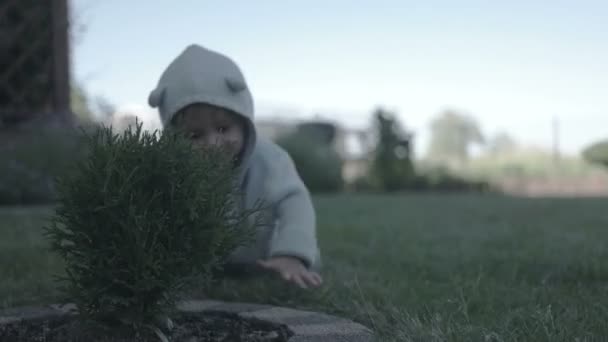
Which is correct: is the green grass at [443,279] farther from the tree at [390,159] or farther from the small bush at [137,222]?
Answer: the tree at [390,159]

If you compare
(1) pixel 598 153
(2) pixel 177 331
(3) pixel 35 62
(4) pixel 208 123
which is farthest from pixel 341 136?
(2) pixel 177 331

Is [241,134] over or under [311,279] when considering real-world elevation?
over

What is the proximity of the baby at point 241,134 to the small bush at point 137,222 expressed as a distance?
71 centimetres

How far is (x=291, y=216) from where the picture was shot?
7.93 ft

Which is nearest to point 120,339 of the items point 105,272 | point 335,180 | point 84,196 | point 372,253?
point 105,272

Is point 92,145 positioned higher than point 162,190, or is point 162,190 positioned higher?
point 92,145

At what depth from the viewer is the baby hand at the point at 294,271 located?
2184mm

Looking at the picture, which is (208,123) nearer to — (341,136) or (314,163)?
(314,163)

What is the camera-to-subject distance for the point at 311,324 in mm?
1640

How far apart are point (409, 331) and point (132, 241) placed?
0.76 meters

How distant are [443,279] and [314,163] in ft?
33.2

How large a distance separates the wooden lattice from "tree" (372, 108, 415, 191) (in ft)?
29.7

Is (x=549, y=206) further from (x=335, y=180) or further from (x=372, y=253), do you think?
(x=335, y=180)

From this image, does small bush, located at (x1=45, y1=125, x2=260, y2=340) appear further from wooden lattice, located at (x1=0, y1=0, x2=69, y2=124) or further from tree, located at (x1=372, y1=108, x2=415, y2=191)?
tree, located at (x1=372, y1=108, x2=415, y2=191)
